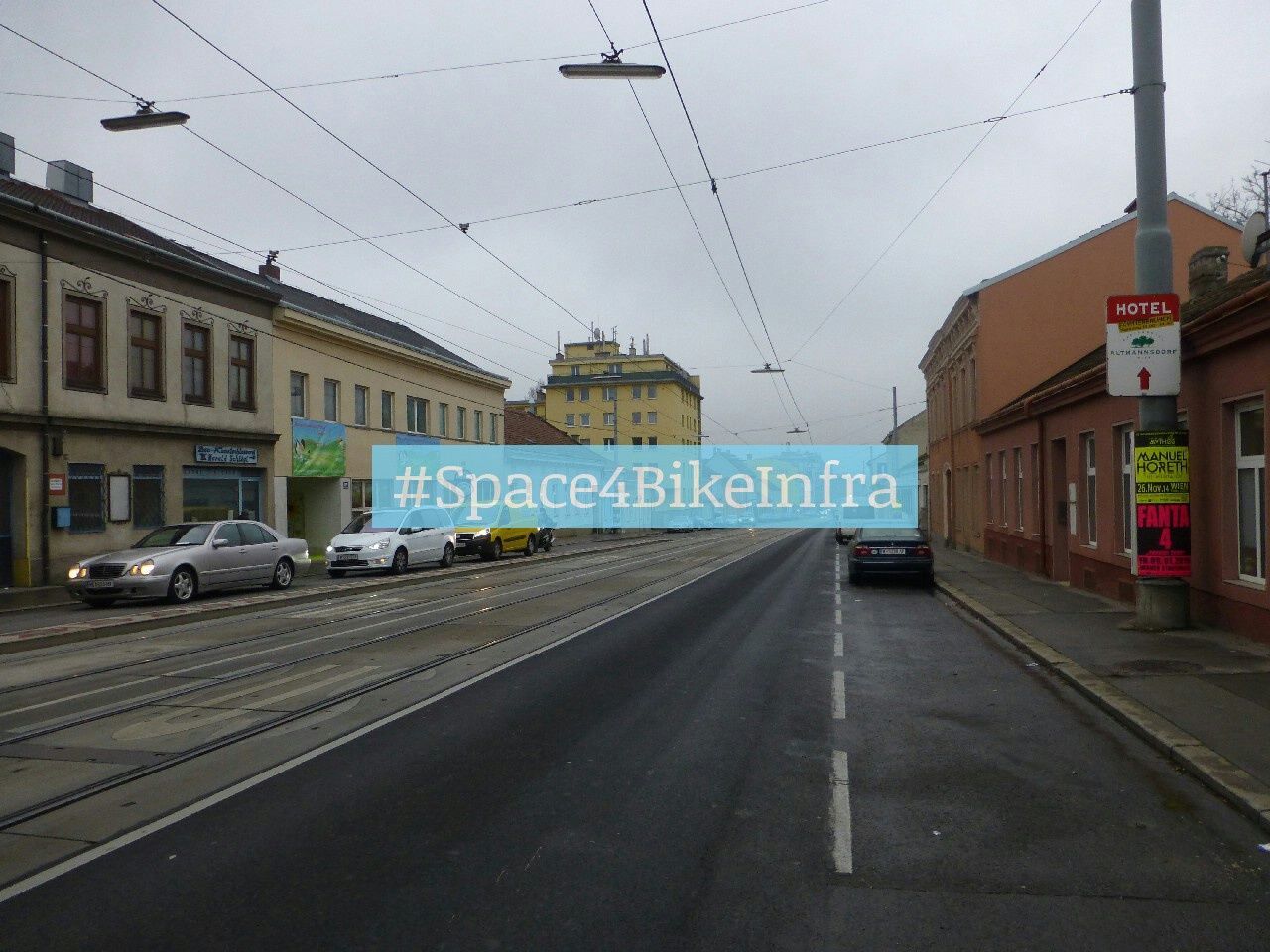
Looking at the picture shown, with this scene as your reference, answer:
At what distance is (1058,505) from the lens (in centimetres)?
2036

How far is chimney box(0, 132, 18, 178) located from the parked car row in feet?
34.7

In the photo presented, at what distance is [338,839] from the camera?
17.6 ft

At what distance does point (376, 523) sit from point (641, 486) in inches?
2053

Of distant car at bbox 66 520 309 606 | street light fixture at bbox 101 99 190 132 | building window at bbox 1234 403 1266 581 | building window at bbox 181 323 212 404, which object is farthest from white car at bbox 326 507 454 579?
building window at bbox 1234 403 1266 581

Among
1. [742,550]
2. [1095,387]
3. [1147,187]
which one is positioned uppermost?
[1147,187]

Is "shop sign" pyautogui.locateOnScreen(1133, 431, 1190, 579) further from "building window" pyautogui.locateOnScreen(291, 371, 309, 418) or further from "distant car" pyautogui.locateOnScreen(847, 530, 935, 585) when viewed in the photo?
"building window" pyautogui.locateOnScreen(291, 371, 309, 418)

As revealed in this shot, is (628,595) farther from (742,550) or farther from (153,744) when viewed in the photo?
(742,550)

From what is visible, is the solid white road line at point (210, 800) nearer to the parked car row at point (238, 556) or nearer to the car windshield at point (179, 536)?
the parked car row at point (238, 556)

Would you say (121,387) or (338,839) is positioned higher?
(121,387)

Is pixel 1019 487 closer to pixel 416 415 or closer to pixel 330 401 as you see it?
pixel 330 401

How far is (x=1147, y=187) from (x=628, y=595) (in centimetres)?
1105

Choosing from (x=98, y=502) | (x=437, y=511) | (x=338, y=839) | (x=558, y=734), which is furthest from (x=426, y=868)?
(x=437, y=511)

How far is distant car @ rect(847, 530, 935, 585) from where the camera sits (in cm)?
2128

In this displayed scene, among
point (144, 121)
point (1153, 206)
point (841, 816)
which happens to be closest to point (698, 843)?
point (841, 816)
